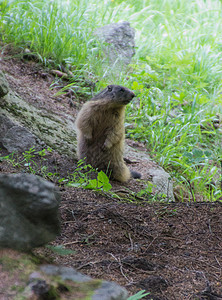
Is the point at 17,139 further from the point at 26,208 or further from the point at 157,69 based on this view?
the point at 157,69

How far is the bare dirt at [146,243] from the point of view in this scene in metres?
1.77

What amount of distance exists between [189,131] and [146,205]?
12.8ft

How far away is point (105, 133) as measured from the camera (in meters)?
4.83

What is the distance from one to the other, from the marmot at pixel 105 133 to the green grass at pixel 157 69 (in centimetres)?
123

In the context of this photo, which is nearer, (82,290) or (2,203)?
(82,290)

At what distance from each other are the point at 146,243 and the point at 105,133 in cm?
270

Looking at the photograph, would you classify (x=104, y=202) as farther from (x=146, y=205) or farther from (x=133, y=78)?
(x=133, y=78)

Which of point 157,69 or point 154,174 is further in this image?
point 157,69

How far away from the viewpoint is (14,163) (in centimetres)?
376

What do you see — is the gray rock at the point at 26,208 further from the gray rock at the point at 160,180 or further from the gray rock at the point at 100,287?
the gray rock at the point at 160,180

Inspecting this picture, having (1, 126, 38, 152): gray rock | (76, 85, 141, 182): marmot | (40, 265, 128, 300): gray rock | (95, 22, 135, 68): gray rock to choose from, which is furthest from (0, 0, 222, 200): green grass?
(40, 265, 128, 300): gray rock

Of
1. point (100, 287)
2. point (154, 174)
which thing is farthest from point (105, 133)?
point (100, 287)

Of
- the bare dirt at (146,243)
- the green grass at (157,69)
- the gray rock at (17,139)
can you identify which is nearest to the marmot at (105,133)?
the gray rock at (17,139)

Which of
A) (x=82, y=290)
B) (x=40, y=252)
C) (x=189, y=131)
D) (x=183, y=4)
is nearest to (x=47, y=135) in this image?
(x=189, y=131)
